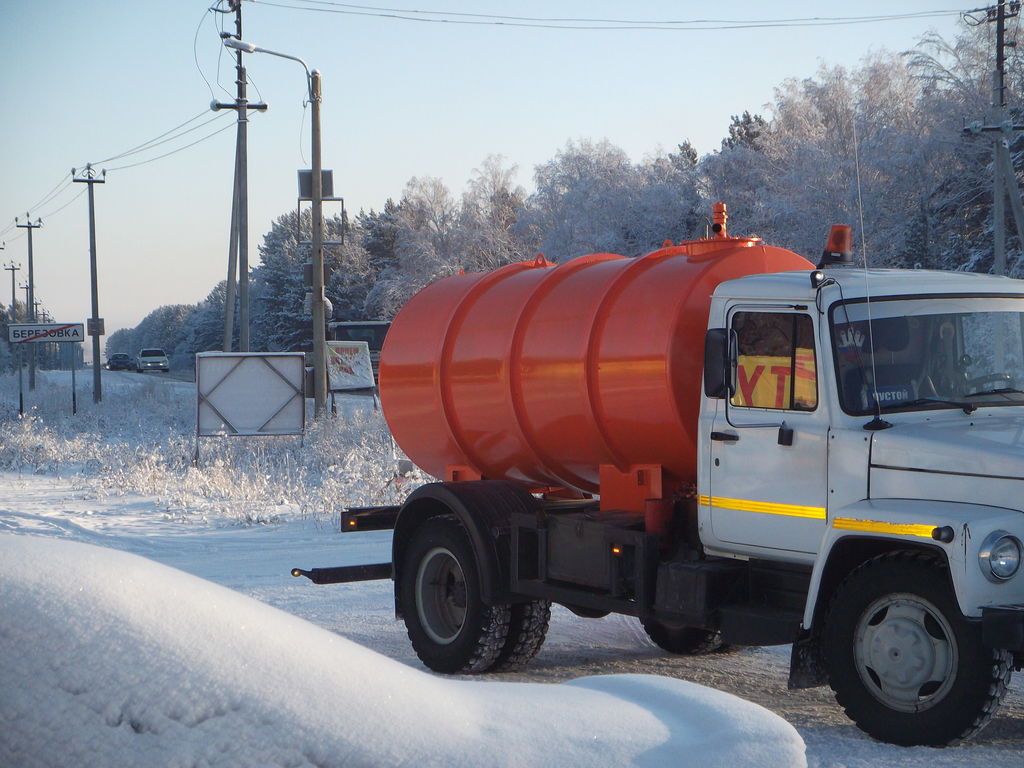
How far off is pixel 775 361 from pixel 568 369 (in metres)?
1.62

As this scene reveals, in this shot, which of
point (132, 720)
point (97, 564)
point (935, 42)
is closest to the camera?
point (132, 720)

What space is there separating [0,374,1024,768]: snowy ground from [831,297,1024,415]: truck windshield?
5.58 feet

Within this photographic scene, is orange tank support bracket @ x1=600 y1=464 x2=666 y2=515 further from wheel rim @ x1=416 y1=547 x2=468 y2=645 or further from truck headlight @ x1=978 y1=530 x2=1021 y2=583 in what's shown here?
truck headlight @ x1=978 y1=530 x2=1021 y2=583

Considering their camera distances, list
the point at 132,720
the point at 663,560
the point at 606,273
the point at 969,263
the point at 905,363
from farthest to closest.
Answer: the point at 969,263 < the point at 606,273 < the point at 663,560 < the point at 905,363 < the point at 132,720

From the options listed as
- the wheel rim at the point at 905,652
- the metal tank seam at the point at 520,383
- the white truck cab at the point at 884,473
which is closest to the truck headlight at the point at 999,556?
the white truck cab at the point at 884,473

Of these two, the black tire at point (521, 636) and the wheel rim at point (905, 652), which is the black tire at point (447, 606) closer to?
the black tire at point (521, 636)

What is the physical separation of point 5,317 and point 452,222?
86.0 metres

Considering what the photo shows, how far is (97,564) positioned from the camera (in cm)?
303

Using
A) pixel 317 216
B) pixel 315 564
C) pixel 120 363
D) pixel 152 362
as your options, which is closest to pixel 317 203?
pixel 317 216

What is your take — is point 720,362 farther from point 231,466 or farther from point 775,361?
point 231,466

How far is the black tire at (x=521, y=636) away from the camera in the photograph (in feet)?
26.8

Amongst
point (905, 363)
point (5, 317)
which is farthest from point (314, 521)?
point (5, 317)

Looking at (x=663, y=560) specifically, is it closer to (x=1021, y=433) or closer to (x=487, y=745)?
(x=1021, y=433)

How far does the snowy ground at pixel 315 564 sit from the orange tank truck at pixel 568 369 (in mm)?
1357
